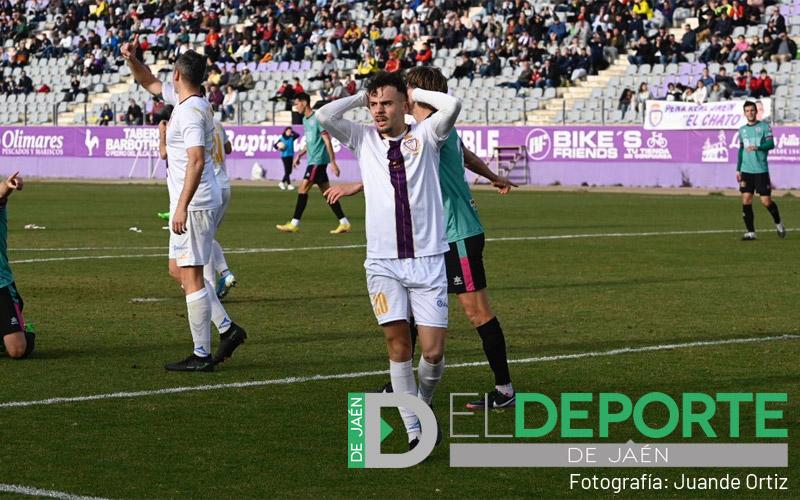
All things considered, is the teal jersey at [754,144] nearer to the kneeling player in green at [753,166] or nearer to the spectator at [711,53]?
the kneeling player in green at [753,166]

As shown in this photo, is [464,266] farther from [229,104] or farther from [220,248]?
[229,104]

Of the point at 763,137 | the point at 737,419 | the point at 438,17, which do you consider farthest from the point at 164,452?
the point at 438,17

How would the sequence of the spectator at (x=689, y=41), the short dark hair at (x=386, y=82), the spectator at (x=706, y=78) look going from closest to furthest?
the short dark hair at (x=386, y=82) < the spectator at (x=706, y=78) < the spectator at (x=689, y=41)

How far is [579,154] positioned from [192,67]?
3293 cm

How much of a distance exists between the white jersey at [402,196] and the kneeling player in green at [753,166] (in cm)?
1622

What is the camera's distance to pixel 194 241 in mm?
10812

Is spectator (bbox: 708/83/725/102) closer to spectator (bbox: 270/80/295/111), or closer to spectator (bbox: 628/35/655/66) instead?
spectator (bbox: 628/35/655/66)

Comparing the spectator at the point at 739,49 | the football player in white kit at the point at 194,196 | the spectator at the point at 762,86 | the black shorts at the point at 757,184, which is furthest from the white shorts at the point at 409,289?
the spectator at the point at 739,49

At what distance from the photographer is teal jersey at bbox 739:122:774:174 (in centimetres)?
2341

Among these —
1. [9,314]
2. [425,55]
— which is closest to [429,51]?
[425,55]

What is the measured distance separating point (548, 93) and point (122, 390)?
1458 inches

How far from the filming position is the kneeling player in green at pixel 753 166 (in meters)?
23.4

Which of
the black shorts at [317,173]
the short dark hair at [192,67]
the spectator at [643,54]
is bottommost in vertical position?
the spectator at [643,54]

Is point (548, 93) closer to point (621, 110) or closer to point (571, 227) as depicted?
point (621, 110)
